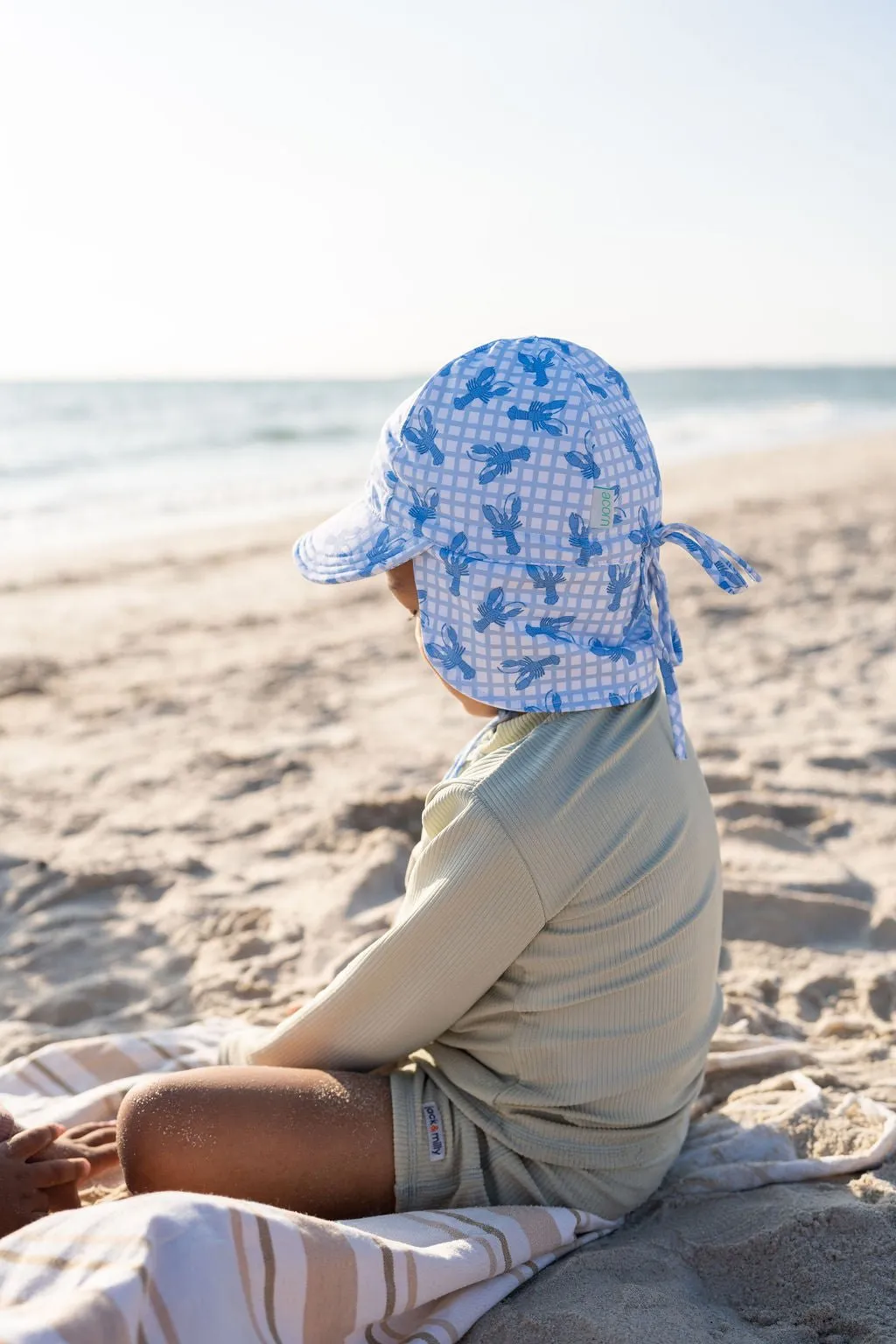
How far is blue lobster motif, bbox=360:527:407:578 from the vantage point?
175 centimetres

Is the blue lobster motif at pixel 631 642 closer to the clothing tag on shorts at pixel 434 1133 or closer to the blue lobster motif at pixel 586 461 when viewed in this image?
the blue lobster motif at pixel 586 461

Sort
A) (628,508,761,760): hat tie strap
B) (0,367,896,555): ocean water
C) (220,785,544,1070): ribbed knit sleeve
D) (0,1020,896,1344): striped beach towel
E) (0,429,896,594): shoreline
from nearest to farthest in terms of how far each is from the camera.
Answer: (0,1020,896,1344): striped beach towel, (220,785,544,1070): ribbed knit sleeve, (628,508,761,760): hat tie strap, (0,429,896,594): shoreline, (0,367,896,555): ocean water

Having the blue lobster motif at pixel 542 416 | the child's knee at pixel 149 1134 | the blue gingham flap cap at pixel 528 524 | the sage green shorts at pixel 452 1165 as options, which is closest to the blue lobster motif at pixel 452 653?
the blue gingham flap cap at pixel 528 524

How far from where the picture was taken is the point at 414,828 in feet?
11.0

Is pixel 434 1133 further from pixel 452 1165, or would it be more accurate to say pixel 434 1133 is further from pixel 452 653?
pixel 452 653

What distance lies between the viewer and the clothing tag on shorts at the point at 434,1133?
169 centimetres

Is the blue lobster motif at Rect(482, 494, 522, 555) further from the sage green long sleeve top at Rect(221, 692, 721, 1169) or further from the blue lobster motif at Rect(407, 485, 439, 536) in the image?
the sage green long sleeve top at Rect(221, 692, 721, 1169)

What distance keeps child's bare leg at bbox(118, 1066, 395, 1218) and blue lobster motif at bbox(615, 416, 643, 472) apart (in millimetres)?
977

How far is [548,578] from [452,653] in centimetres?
18

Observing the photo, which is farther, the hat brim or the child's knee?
the hat brim

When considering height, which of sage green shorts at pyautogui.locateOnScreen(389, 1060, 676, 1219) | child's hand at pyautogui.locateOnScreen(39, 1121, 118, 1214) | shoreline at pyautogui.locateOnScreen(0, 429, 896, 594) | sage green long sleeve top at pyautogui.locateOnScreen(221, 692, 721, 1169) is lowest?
Result: child's hand at pyautogui.locateOnScreen(39, 1121, 118, 1214)

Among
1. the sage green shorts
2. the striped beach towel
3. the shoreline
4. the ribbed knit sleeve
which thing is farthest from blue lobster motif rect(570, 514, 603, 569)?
the shoreline

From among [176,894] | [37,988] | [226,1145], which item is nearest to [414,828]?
[176,894]

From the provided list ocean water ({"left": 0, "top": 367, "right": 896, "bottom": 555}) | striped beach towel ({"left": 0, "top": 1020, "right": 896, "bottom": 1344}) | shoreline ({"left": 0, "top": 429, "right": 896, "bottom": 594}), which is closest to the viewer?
striped beach towel ({"left": 0, "top": 1020, "right": 896, "bottom": 1344})
